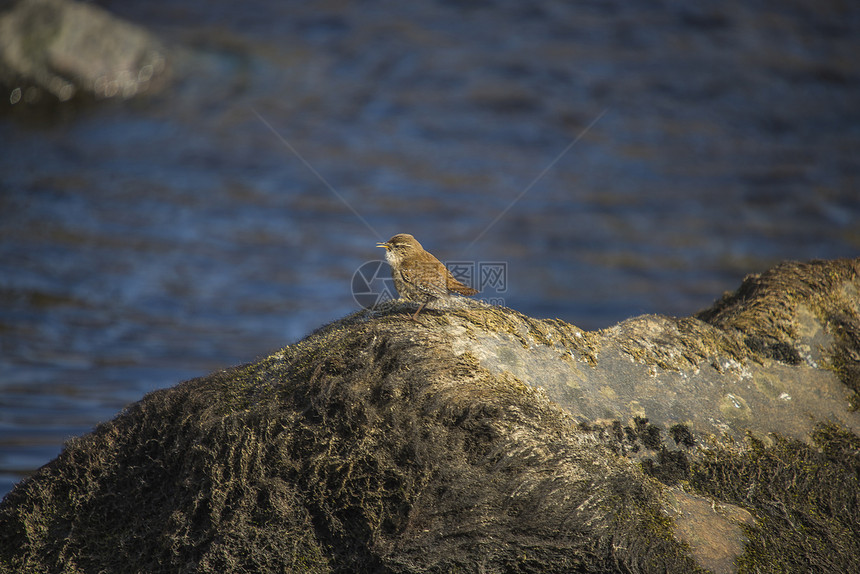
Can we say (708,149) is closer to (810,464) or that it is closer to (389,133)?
(389,133)

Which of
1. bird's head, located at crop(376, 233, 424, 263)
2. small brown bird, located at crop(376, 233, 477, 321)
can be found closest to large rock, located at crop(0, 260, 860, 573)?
small brown bird, located at crop(376, 233, 477, 321)

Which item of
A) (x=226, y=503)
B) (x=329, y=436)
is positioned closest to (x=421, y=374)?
(x=329, y=436)

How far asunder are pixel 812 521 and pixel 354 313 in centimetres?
250

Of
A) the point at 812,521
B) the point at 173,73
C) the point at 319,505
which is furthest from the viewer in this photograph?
the point at 173,73

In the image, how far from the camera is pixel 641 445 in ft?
11.9

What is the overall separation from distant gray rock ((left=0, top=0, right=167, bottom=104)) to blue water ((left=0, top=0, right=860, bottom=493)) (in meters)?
→ 0.51

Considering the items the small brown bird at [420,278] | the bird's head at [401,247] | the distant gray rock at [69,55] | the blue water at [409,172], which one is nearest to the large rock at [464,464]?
the small brown bird at [420,278]

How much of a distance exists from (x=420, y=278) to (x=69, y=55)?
588 inches

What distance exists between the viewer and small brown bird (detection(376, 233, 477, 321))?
4.31 m

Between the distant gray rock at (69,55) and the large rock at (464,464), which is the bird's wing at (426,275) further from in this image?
the distant gray rock at (69,55)

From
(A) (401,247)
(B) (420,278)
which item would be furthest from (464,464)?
(A) (401,247)

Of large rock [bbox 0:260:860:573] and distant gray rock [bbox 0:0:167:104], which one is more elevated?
large rock [bbox 0:260:860:573]

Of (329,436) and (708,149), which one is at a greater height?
(329,436)

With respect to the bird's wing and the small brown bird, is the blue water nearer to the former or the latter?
the small brown bird
